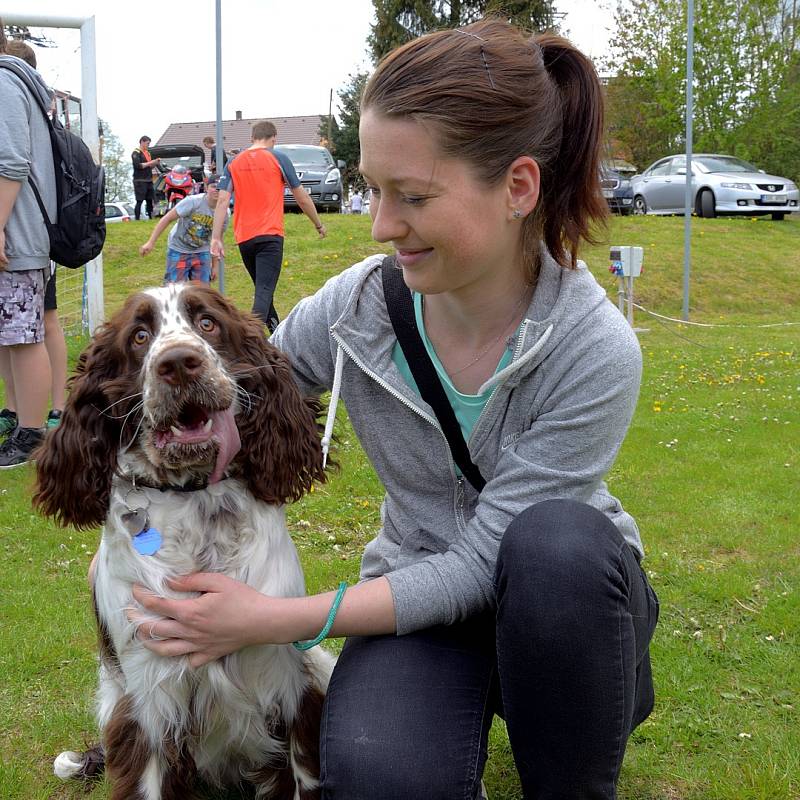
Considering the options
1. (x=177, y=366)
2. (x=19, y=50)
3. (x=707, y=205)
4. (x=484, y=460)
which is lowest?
(x=484, y=460)

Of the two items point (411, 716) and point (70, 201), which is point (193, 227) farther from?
point (411, 716)

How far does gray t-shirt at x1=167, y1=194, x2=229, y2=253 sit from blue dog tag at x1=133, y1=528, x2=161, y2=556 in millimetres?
6862

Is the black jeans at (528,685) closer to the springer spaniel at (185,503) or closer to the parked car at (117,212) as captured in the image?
the springer spaniel at (185,503)

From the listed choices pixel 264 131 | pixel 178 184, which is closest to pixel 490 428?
pixel 264 131

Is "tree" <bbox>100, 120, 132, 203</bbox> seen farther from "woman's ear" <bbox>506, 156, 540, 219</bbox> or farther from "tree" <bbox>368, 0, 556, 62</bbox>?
"woman's ear" <bbox>506, 156, 540, 219</bbox>

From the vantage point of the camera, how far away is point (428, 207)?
1952 millimetres

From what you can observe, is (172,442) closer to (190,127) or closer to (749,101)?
(749,101)

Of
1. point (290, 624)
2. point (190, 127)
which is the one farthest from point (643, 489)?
point (190, 127)

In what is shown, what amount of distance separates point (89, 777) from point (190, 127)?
165 feet

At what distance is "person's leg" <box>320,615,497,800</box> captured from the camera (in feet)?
6.52

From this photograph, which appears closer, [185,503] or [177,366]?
[177,366]

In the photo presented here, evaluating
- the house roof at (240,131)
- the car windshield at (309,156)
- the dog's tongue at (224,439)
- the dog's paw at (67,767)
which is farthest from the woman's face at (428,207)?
the house roof at (240,131)

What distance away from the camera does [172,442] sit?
1.99m

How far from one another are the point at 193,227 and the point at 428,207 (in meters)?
7.03
